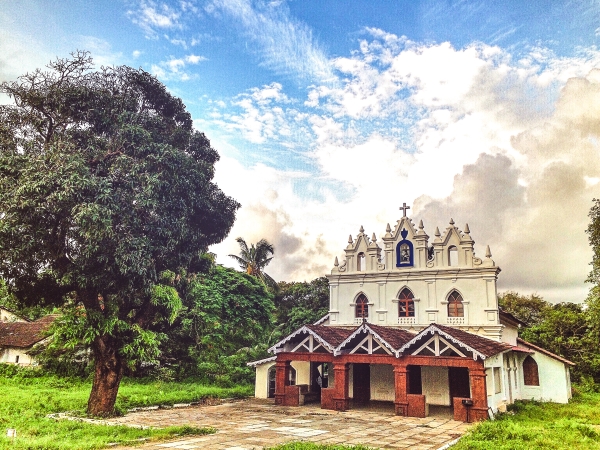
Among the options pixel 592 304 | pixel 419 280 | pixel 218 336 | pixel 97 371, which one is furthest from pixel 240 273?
pixel 592 304

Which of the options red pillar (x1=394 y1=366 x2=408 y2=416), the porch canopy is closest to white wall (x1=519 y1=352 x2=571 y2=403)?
the porch canopy

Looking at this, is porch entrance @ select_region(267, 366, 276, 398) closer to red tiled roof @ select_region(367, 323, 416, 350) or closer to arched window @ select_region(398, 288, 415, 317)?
red tiled roof @ select_region(367, 323, 416, 350)

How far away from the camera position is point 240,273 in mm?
31750

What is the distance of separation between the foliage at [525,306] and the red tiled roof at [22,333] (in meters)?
34.1

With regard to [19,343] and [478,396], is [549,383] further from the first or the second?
[19,343]

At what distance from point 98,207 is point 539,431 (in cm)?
1490

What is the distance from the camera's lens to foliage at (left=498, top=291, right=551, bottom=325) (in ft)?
128

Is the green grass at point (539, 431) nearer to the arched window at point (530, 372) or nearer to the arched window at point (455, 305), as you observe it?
the arched window at point (530, 372)

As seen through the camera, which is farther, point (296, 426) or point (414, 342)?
point (414, 342)

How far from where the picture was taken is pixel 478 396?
17078 millimetres

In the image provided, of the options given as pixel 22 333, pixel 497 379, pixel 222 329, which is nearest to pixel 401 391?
pixel 497 379

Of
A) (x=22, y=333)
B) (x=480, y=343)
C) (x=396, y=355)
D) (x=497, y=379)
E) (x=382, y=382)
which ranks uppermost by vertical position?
(x=22, y=333)

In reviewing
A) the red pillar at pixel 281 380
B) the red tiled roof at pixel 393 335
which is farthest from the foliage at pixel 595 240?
the red pillar at pixel 281 380

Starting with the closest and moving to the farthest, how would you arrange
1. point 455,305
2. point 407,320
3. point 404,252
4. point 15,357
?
point 455,305 → point 407,320 → point 404,252 → point 15,357
